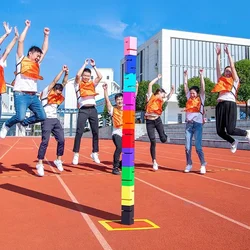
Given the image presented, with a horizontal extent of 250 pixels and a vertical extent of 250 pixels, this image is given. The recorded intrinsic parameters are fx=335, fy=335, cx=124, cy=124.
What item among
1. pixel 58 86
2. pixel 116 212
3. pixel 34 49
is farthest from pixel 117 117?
pixel 116 212

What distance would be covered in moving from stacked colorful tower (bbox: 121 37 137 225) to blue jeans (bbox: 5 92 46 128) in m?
2.89

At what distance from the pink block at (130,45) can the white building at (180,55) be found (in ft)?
202

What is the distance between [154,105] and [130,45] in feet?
13.8

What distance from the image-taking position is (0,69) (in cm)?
540

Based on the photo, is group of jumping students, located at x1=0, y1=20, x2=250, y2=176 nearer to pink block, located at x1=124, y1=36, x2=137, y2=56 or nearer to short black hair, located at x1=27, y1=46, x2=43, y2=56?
short black hair, located at x1=27, y1=46, x2=43, y2=56

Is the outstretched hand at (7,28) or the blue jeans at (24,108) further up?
the outstretched hand at (7,28)


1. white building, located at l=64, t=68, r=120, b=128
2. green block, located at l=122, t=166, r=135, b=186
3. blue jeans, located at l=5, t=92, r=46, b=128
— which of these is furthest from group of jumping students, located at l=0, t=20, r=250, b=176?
white building, located at l=64, t=68, r=120, b=128

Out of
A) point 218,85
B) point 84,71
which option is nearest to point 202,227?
point 218,85

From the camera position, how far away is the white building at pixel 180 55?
214 ft

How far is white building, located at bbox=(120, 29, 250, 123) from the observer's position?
214ft

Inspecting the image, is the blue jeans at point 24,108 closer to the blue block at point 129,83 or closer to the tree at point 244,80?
the blue block at point 129,83

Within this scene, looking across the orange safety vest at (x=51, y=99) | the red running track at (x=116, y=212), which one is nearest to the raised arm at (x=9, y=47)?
the orange safety vest at (x=51, y=99)

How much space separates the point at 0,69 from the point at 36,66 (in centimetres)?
61

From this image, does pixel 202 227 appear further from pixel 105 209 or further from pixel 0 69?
pixel 0 69
